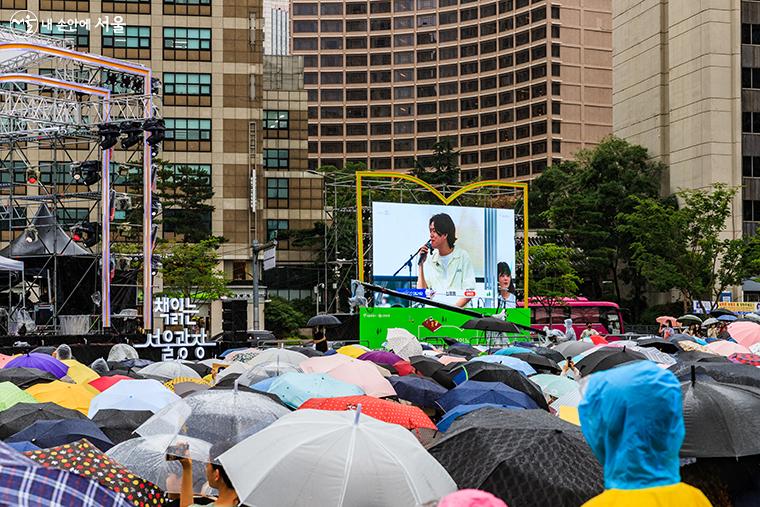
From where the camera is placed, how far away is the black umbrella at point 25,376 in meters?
12.7

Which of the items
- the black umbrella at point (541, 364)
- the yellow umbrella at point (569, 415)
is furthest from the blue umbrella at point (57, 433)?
the black umbrella at point (541, 364)

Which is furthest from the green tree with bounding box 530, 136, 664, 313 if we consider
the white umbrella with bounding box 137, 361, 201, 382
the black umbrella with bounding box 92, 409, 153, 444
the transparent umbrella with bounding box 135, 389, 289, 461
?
the transparent umbrella with bounding box 135, 389, 289, 461

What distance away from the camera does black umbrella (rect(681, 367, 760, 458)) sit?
677cm

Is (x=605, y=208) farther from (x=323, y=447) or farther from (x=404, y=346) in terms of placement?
(x=323, y=447)

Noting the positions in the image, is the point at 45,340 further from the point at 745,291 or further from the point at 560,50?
the point at 560,50

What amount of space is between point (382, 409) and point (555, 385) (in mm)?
4251

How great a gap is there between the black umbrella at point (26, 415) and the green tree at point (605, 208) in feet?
205

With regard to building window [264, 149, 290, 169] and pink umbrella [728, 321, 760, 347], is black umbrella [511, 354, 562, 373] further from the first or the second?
building window [264, 149, 290, 169]

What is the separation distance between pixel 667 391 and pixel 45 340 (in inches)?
1070

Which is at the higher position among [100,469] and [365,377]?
[100,469]

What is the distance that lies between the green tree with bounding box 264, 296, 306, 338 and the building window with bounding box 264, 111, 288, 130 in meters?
15.8

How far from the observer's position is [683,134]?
233 feet

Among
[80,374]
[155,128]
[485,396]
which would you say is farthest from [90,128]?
[485,396]

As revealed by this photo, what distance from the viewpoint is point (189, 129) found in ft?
239
